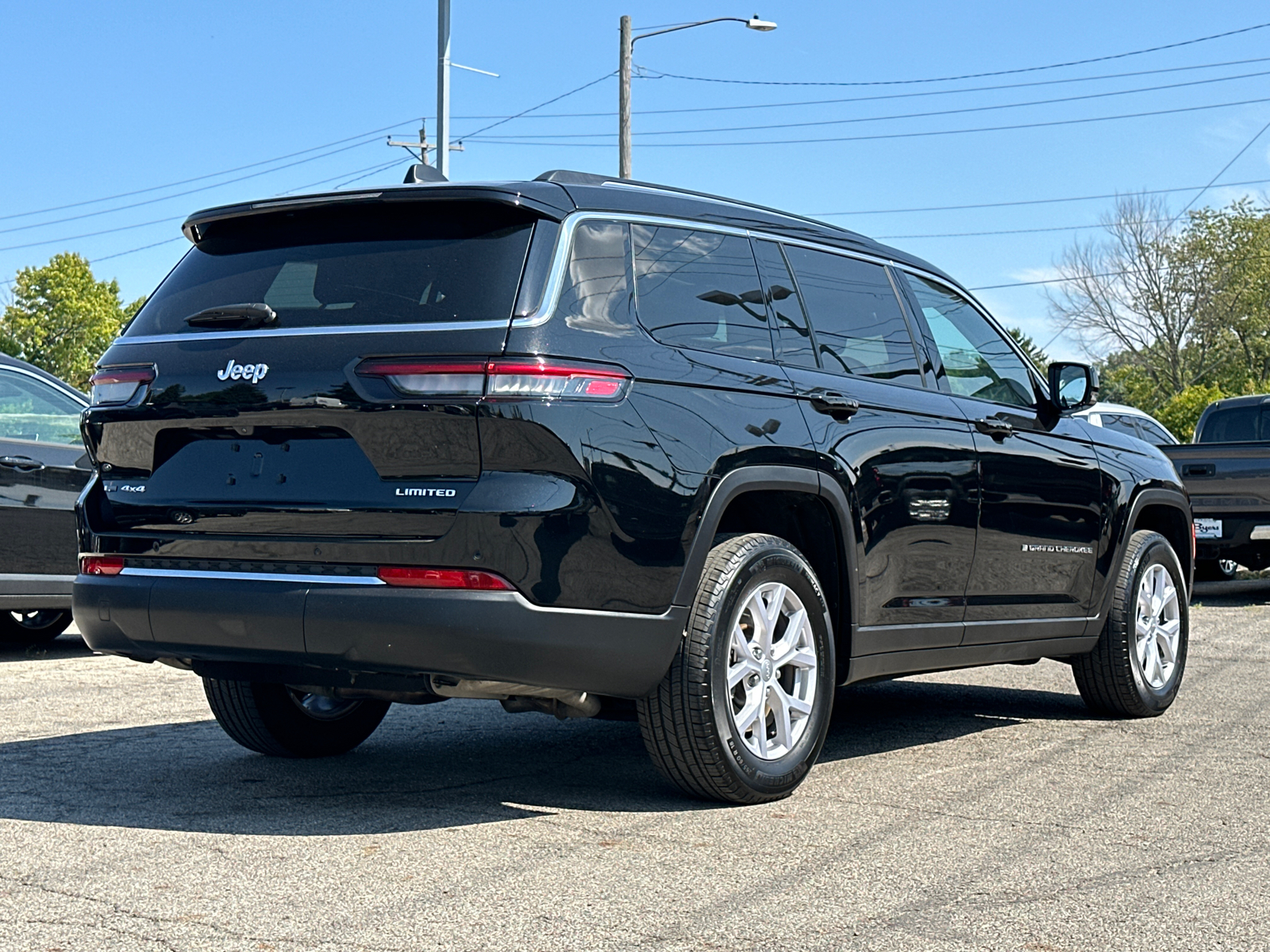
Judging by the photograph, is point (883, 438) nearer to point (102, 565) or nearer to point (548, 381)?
point (548, 381)

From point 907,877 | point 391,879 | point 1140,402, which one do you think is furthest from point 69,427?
point 1140,402

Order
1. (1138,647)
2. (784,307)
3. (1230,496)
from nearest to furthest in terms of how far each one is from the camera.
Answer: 1. (784,307)
2. (1138,647)
3. (1230,496)

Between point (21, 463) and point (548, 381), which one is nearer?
point (548, 381)

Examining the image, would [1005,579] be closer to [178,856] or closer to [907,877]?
[907,877]

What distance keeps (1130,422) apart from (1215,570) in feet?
5.59

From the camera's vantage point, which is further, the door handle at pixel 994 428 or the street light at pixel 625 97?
the street light at pixel 625 97

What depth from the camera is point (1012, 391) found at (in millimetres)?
6531

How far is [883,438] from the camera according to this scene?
17.8 ft

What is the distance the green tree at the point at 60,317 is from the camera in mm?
77312

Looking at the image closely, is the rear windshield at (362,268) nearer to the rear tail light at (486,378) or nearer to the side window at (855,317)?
the rear tail light at (486,378)

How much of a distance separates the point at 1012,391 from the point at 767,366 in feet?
6.25

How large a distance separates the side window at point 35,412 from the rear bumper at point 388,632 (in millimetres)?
4417

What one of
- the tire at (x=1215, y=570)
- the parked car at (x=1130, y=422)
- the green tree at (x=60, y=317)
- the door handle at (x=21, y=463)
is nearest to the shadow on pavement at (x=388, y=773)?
the door handle at (x=21, y=463)

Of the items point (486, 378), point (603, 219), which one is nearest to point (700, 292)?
point (603, 219)
